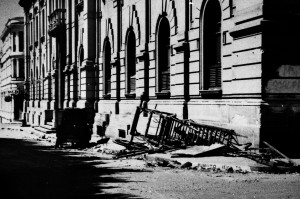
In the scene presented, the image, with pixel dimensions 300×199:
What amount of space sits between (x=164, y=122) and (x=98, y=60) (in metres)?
12.6

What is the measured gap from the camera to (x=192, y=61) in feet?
50.9

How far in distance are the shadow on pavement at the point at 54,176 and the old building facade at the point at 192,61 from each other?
13.3ft

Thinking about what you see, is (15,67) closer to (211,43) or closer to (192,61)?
(192,61)

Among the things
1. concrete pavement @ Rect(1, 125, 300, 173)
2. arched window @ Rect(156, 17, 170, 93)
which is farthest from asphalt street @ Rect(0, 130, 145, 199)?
arched window @ Rect(156, 17, 170, 93)

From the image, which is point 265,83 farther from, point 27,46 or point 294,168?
point 27,46

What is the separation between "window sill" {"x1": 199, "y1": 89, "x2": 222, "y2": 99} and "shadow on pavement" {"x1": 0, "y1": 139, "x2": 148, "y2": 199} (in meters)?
4.22

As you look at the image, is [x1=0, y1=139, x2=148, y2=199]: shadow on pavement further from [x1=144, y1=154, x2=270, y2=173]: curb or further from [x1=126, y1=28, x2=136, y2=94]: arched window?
[x1=126, y1=28, x2=136, y2=94]: arched window

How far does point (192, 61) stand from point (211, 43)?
103 cm

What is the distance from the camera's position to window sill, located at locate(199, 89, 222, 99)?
14.0 meters

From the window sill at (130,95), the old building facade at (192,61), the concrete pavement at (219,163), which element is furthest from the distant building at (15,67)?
the concrete pavement at (219,163)

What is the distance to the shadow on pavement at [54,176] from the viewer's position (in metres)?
8.07

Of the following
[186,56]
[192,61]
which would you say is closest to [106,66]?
[186,56]

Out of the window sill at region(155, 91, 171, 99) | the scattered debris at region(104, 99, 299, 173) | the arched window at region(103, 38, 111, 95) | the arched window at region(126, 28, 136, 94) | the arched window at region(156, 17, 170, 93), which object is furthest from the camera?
the arched window at region(103, 38, 111, 95)

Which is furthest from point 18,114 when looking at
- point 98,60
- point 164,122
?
point 164,122
